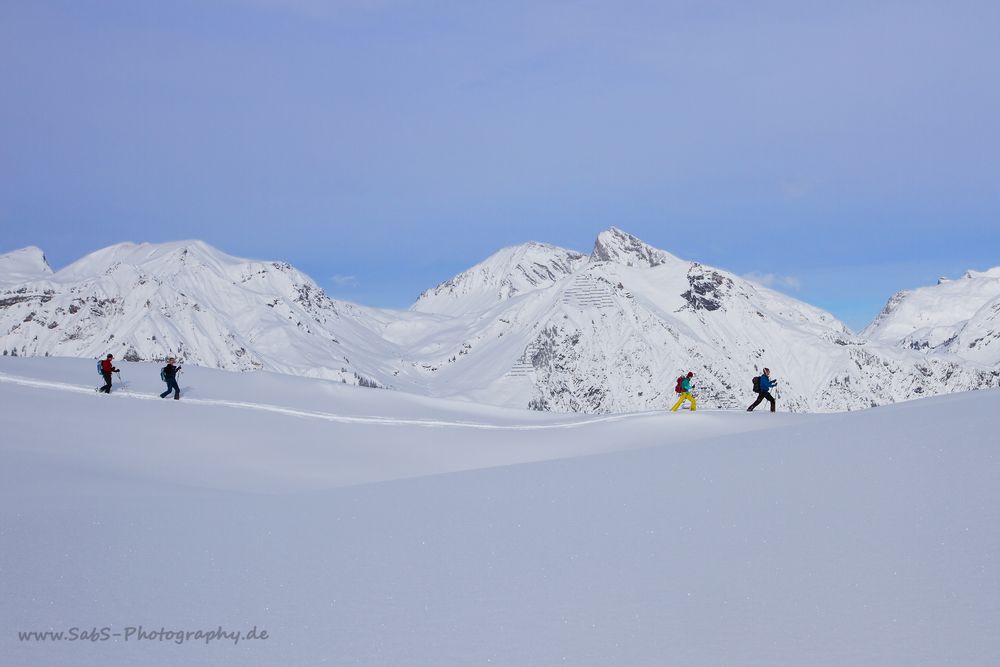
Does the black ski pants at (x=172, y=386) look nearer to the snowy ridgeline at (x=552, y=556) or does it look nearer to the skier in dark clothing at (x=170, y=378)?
the skier in dark clothing at (x=170, y=378)

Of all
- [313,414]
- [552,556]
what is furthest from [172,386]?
[552,556]

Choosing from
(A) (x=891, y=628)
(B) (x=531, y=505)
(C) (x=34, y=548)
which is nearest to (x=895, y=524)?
(A) (x=891, y=628)

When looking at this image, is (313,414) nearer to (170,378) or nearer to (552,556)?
(170,378)

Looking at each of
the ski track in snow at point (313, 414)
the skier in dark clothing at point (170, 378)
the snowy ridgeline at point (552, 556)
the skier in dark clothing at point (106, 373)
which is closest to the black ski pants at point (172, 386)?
the skier in dark clothing at point (170, 378)

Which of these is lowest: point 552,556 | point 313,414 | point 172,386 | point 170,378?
point 552,556

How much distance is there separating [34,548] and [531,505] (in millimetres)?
6657

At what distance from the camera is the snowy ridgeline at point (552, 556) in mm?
6988

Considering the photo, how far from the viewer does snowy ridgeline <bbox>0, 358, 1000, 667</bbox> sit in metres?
6.99

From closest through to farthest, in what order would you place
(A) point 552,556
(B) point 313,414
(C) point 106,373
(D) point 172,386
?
(A) point 552,556, (B) point 313,414, (C) point 106,373, (D) point 172,386

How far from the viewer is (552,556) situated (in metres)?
9.61

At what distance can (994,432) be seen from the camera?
534 inches

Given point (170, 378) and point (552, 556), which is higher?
point (170, 378)

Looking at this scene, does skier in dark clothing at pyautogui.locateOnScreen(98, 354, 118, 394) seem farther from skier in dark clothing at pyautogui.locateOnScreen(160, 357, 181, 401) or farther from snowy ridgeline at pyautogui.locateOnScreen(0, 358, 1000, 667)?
snowy ridgeline at pyautogui.locateOnScreen(0, 358, 1000, 667)

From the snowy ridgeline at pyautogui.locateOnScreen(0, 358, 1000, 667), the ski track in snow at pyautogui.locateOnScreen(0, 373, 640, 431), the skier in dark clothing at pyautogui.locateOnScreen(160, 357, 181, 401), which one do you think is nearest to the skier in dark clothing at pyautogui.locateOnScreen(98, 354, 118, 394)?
the ski track in snow at pyautogui.locateOnScreen(0, 373, 640, 431)
